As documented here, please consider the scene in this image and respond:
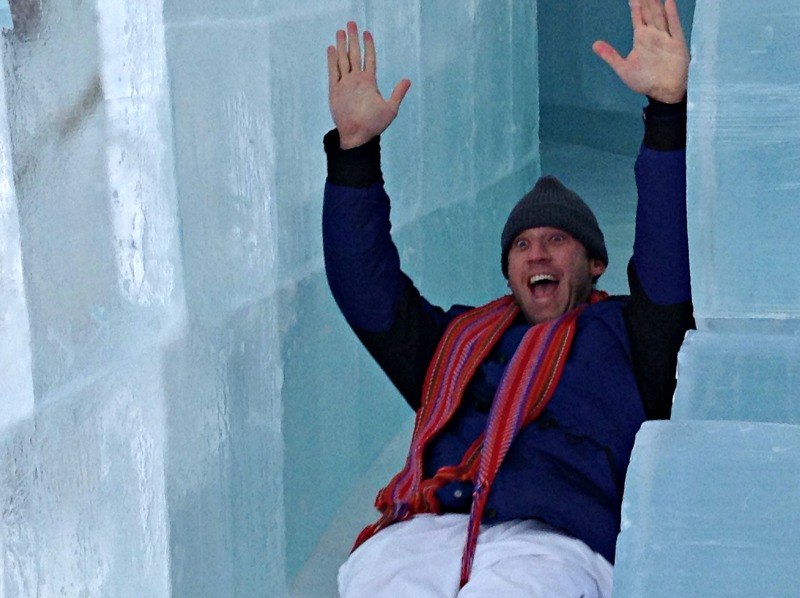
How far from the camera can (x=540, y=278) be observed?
7.41 ft

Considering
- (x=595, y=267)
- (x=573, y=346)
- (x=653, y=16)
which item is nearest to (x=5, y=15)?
(x=653, y=16)

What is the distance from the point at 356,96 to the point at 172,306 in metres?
0.57

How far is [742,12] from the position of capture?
1106mm

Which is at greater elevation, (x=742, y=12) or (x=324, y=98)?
(x=742, y=12)

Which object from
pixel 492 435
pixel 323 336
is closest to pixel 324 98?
pixel 323 336

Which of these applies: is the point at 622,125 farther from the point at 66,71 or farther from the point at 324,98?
the point at 66,71

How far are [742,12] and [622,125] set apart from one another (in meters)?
5.98

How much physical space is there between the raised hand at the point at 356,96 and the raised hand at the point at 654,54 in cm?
46

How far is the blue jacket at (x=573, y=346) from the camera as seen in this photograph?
1875mm

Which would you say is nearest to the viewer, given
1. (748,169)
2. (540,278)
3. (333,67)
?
(748,169)

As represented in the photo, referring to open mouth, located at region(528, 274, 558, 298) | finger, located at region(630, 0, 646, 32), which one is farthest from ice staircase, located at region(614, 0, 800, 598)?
open mouth, located at region(528, 274, 558, 298)

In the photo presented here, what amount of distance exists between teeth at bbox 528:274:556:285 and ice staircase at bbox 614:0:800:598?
44.5 inches

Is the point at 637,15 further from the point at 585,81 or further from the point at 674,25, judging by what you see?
the point at 585,81

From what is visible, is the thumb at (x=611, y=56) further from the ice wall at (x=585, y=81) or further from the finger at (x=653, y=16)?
the ice wall at (x=585, y=81)
